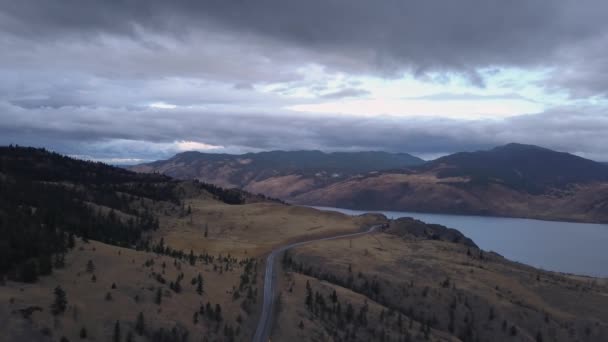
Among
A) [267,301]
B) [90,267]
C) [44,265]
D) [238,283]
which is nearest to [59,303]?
[44,265]

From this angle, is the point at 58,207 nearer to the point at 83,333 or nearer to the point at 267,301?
the point at 267,301

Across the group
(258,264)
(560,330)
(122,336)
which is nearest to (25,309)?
(122,336)

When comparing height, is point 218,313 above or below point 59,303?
below

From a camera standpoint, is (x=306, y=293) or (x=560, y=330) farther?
(x=560, y=330)

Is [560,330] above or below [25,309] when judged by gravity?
below

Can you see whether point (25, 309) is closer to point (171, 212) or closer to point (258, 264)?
point (258, 264)

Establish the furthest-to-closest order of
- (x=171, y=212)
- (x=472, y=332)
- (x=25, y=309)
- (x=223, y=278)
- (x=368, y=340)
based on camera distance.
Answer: (x=171, y=212) → (x=472, y=332) → (x=223, y=278) → (x=368, y=340) → (x=25, y=309)

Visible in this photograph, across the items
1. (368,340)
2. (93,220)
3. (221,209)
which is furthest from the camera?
(221,209)
